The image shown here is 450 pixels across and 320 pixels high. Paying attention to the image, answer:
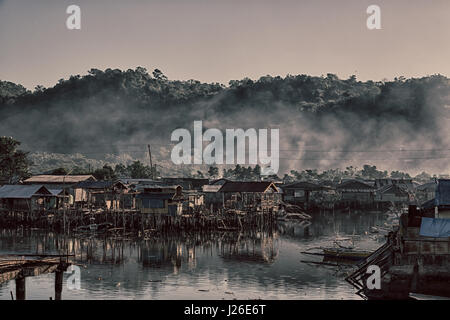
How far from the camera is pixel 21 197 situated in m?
68.1

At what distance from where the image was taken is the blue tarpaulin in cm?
3425

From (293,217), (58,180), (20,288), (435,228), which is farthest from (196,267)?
(293,217)

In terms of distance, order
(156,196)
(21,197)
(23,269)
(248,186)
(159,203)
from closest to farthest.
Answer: (23,269)
(159,203)
(156,196)
(21,197)
(248,186)

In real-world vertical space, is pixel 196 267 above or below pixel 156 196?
below

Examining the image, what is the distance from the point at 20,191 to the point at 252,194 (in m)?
29.5

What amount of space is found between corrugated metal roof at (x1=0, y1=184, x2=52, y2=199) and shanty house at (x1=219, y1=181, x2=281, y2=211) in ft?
73.2

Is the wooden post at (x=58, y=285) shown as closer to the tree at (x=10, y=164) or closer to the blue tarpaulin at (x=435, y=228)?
the blue tarpaulin at (x=435, y=228)

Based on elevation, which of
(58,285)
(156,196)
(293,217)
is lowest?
(293,217)

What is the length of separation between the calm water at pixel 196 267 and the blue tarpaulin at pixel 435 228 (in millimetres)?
5541

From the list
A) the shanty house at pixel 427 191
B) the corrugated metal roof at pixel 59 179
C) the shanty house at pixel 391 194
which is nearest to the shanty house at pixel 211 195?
the corrugated metal roof at pixel 59 179

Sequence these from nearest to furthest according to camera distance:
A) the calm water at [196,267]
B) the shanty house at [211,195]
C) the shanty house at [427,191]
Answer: the calm water at [196,267], the shanty house at [427,191], the shanty house at [211,195]

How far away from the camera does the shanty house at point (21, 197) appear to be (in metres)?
68.6

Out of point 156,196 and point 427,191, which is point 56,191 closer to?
point 156,196

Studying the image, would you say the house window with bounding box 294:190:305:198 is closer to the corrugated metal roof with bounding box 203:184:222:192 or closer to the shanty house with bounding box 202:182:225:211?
the corrugated metal roof with bounding box 203:184:222:192
